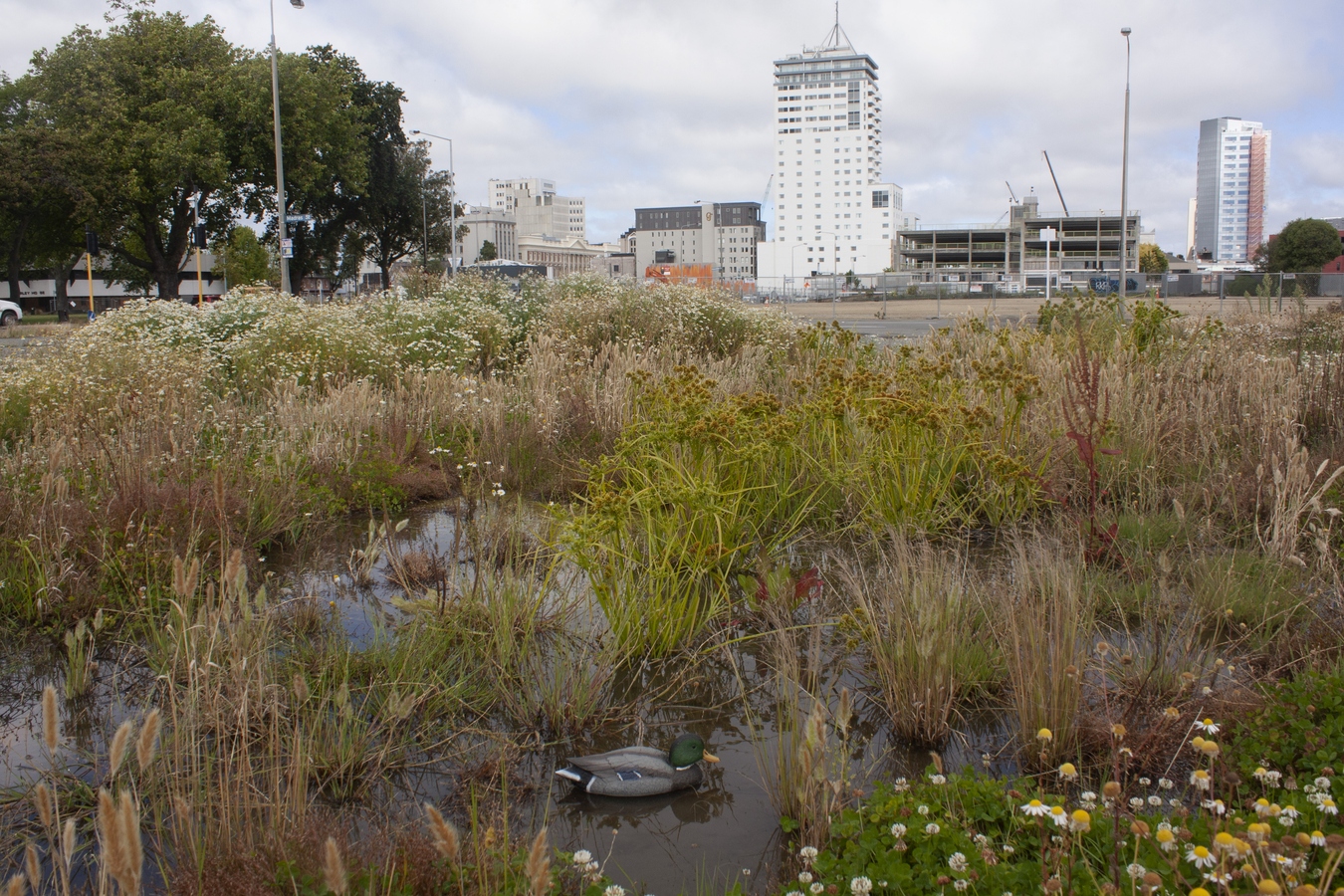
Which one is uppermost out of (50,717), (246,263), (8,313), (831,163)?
(831,163)

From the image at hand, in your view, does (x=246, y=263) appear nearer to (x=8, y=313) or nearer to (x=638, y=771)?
(x=8, y=313)

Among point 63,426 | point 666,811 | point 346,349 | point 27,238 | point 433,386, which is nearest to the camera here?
point 666,811

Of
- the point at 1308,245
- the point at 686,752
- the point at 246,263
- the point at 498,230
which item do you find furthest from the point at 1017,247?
the point at 686,752

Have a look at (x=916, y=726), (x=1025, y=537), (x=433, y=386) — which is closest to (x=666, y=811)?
(x=916, y=726)

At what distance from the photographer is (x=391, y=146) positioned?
3988 centimetres

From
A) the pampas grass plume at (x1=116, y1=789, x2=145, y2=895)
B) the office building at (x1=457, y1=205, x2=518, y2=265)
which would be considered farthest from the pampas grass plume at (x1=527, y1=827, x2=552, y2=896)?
the office building at (x1=457, y1=205, x2=518, y2=265)

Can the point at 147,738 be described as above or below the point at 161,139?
below

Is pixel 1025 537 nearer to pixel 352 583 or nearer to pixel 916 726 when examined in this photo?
pixel 916 726

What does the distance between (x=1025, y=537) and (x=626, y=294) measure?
7823 mm

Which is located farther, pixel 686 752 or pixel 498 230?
pixel 498 230

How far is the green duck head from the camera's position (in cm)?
270

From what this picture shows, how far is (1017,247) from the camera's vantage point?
113 metres

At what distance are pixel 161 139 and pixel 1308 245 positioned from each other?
66903mm

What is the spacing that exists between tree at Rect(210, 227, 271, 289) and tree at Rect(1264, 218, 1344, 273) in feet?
219
